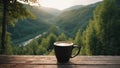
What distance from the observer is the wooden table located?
8.94ft

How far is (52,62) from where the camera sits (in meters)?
2.89

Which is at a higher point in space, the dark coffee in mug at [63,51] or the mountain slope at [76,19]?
the dark coffee in mug at [63,51]

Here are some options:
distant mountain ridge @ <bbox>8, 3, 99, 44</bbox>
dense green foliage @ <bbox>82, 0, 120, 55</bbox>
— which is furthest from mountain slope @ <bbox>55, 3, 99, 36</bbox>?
dense green foliage @ <bbox>82, 0, 120, 55</bbox>

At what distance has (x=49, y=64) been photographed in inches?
110

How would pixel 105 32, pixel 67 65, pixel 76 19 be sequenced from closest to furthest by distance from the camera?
1. pixel 67 65
2. pixel 105 32
3. pixel 76 19

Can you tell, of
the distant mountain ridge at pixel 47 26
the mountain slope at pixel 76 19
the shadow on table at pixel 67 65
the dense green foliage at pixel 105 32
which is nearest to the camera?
the shadow on table at pixel 67 65

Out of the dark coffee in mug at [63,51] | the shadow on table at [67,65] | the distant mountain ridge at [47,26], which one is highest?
the dark coffee in mug at [63,51]

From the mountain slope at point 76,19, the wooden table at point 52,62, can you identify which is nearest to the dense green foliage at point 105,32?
the wooden table at point 52,62

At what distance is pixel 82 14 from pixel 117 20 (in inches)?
4952

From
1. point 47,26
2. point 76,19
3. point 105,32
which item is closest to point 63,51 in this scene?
point 105,32

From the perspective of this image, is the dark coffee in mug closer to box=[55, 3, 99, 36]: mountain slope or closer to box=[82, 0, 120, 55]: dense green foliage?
box=[82, 0, 120, 55]: dense green foliage

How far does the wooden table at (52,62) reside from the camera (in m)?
2.72

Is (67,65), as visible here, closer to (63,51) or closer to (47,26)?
(63,51)

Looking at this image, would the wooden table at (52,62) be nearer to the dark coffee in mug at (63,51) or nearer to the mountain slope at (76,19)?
the dark coffee in mug at (63,51)
